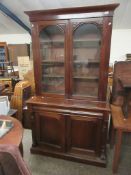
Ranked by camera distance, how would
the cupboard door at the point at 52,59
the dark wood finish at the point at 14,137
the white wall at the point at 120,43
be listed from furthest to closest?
1. the white wall at the point at 120,43
2. the cupboard door at the point at 52,59
3. the dark wood finish at the point at 14,137

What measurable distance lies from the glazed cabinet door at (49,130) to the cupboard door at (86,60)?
1.38 feet

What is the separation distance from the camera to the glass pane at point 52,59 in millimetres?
1958

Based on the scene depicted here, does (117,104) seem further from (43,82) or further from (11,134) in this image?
(11,134)

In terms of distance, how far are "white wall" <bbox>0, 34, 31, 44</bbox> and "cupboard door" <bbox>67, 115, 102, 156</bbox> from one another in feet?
13.4

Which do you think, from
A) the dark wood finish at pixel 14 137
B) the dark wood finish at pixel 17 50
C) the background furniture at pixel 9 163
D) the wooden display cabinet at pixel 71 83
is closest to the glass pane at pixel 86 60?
the wooden display cabinet at pixel 71 83

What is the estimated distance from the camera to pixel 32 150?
2.13 m

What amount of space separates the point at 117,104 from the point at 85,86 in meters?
0.50

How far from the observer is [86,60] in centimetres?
196

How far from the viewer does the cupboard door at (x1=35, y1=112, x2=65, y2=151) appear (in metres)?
1.92

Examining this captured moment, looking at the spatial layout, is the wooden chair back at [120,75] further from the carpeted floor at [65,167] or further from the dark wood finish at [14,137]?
the dark wood finish at [14,137]

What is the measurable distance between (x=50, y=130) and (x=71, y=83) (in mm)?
710

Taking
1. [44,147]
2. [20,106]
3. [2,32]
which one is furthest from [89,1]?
[2,32]

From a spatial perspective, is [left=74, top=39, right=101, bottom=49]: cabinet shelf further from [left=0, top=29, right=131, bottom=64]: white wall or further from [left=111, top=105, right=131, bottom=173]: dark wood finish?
[left=0, top=29, right=131, bottom=64]: white wall

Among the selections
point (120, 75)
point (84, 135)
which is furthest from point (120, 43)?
point (84, 135)
